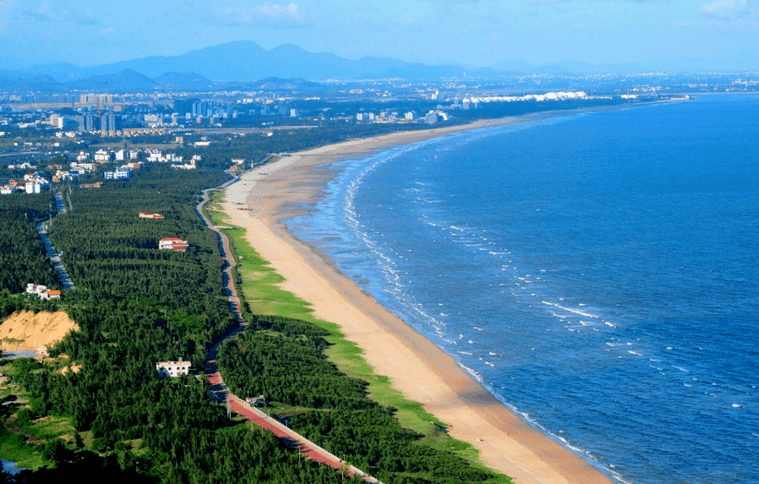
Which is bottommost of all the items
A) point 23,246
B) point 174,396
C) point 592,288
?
point 174,396

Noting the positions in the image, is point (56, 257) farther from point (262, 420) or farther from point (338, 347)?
point (262, 420)

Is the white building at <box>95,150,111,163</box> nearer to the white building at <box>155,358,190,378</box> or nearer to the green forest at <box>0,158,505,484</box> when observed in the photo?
the green forest at <box>0,158,505,484</box>

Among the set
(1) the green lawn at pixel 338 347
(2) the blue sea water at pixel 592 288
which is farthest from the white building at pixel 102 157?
(1) the green lawn at pixel 338 347

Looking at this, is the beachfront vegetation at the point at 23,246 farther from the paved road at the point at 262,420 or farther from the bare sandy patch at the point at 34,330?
the paved road at the point at 262,420

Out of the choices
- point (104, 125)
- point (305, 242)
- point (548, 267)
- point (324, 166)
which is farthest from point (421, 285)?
point (104, 125)

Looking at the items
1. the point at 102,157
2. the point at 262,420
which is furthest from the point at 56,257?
the point at 102,157

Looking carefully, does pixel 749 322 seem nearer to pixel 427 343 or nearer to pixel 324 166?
pixel 427 343
